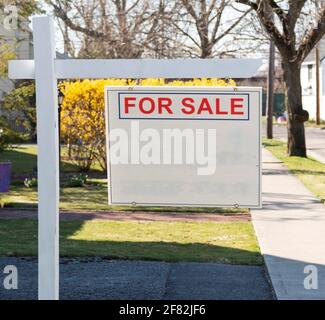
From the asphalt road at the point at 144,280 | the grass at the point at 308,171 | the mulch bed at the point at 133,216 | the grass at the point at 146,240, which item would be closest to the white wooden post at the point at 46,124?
the asphalt road at the point at 144,280

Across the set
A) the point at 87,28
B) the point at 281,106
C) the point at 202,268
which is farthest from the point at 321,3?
the point at 281,106

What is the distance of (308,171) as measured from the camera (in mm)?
21406

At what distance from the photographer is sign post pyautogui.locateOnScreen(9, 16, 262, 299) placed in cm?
480

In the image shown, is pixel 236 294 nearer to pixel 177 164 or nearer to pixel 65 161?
pixel 177 164

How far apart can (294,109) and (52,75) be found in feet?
71.2

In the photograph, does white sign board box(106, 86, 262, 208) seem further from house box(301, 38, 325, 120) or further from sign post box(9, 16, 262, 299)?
house box(301, 38, 325, 120)

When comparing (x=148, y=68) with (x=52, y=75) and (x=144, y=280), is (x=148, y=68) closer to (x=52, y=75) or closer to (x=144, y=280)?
(x=52, y=75)

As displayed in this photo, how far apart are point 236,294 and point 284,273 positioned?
1029mm

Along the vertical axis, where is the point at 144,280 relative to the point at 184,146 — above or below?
below

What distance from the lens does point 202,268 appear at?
8359 mm

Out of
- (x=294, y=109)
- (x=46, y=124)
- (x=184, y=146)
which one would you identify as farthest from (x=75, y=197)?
(x=294, y=109)

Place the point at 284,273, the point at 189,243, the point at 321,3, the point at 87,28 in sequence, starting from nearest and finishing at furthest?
1. the point at 284,273
2. the point at 189,243
3. the point at 321,3
4. the point at 87,28

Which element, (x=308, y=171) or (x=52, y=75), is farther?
(x=308, y=171)

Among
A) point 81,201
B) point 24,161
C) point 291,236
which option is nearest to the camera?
point 291,236
